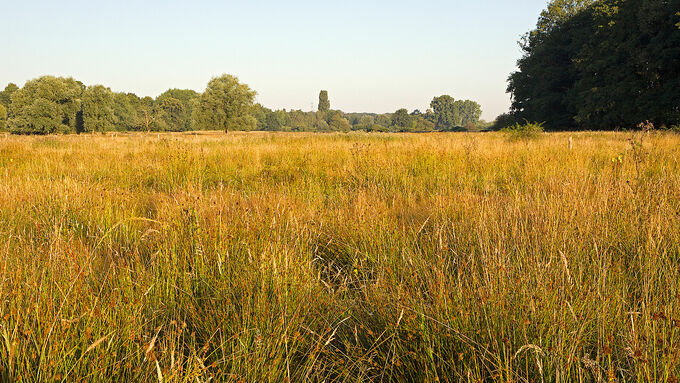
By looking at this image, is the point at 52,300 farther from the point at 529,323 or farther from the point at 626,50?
the point at 626,50

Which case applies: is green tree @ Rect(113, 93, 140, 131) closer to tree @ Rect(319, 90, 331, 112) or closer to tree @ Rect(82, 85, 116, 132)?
tree @ Rect(82, 85, 116, 132)

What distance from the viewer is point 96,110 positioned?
180ft

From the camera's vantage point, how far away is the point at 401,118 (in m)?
147

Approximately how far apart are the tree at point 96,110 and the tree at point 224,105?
14.7 meters

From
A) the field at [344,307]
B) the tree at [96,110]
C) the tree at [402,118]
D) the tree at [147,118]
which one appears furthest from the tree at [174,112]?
the field at [344,307]

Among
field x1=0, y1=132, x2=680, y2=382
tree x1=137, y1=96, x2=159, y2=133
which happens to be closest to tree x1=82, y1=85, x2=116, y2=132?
tree x1=137, y1=96, x2=159, y2=133

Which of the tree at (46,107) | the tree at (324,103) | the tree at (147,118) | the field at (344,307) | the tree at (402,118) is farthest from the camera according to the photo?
the tree at (324,103)

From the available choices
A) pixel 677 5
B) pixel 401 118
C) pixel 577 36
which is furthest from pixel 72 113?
pixel 401 118

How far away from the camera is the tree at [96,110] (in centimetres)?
5366

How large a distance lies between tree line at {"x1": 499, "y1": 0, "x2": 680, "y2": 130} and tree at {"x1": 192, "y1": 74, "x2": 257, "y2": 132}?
3304 cm

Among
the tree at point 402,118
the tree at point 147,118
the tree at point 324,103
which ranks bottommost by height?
the tree at point 147,118

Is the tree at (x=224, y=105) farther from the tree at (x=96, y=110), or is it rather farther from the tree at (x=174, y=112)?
the tree at (x=174, y=112)

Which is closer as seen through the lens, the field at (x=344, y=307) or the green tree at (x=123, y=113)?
the field at (x=344, y=307)

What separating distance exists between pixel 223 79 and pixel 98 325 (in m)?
54.6
